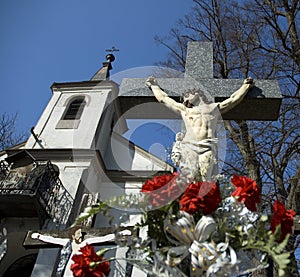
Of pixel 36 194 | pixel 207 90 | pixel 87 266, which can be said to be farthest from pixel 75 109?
pixel 87 266

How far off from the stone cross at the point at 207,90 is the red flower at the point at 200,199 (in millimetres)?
2302

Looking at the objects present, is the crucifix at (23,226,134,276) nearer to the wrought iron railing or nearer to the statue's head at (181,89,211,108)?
the statue's head at (181,89,211,108)

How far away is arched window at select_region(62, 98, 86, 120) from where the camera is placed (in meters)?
16.9

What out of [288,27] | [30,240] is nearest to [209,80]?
[30,240]

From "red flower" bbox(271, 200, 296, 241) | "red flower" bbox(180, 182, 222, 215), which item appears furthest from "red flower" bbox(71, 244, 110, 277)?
"red flower" bbox(271, 200, 296, 241)

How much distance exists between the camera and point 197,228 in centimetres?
200

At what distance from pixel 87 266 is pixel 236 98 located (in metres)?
2.65

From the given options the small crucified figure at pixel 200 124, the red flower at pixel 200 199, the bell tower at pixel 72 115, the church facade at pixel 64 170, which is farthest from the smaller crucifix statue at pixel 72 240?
the bell tower at pixel 72 115

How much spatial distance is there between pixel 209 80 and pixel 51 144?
11844 mm

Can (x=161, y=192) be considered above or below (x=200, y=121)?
below

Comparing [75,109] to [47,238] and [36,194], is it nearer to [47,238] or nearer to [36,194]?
[36,194]

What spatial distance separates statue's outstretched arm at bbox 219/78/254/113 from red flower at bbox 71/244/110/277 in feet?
7.60

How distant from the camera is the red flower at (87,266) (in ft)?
6.91

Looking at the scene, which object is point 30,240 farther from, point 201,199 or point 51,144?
point 51,144
